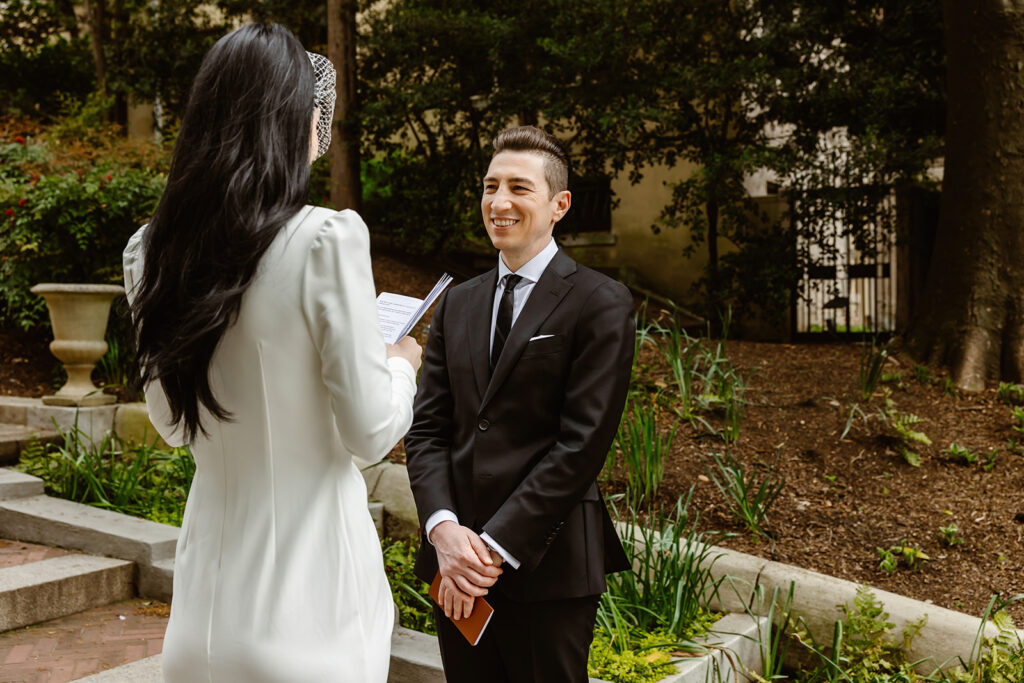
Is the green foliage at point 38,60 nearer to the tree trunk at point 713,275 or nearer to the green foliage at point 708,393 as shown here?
the tree trunk at point 713,275

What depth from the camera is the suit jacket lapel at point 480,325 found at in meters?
2.43

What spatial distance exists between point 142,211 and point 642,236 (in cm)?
848

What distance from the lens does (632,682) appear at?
10.7 feet

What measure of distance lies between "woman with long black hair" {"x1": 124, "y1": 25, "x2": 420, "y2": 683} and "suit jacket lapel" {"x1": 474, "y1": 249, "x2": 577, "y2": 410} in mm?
657

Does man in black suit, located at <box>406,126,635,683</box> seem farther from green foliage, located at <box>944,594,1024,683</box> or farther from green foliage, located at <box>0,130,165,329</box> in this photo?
green foliage, located at <box>0,130,165,329</box>

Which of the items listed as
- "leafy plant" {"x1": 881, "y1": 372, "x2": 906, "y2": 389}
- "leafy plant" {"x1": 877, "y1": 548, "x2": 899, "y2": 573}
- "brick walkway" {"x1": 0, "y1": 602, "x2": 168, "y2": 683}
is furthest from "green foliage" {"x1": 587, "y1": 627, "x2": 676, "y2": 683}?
"leafy plant" {"x1": 881, "y1": 372, "x2": 906, "y2": 389}

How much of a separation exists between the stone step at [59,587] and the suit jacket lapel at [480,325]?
3193 millimetres

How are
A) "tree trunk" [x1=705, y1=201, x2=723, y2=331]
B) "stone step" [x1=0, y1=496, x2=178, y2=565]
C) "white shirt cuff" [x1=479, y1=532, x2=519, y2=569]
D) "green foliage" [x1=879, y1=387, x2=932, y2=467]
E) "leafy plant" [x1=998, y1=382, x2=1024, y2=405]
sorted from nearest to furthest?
"white shirt cuff" [x1=479, y1=532, x2=519, y2=569] → "stone step" [x1=0, y1=496, x2=178, y2=565] → "green foliage" [x1=879, y1=387, x2=932, y2=467] → "leafy plant" [x1=998, y1=382, x2=1024, y2=405] → "tree trunk" [x1=705, y1=201, x2=723, y2=331]

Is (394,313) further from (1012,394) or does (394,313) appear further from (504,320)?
(1012,394)

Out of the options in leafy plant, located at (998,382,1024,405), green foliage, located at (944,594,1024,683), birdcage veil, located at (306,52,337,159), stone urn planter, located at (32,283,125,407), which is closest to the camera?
birdcage veil, located at (306,52,337,159)

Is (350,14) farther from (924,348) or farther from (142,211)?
(924,348)

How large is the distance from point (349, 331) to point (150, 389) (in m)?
0.48

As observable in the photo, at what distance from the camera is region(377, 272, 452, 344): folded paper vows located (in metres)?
1.94

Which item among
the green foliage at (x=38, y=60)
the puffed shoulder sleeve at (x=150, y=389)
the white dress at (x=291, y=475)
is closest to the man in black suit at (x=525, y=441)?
the white dress at (x=291, y=475)
